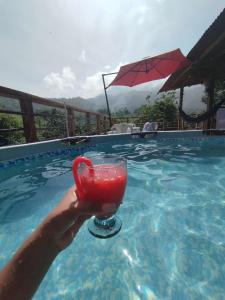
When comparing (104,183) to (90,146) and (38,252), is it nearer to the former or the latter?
(38,252)

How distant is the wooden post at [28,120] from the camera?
14.6ft

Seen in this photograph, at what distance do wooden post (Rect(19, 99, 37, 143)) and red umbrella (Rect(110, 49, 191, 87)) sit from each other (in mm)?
3822

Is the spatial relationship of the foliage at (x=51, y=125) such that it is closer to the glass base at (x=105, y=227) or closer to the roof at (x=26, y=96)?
the roof at (x=26, y=96)

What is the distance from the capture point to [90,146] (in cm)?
561

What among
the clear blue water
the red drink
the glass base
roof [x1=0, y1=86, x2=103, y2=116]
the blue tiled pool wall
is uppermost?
roof [x1=0, y1=86, x2=103, y2=116]

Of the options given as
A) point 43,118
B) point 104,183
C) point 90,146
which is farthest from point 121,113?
point 104,183

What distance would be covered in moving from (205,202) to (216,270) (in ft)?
3.40

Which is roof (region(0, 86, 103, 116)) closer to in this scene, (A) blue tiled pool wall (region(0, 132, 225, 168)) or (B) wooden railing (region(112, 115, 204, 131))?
(A) blue tiled pool wall (region(0, 132, 225, 168))

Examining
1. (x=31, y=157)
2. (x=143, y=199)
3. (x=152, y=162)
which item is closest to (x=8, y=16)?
(x=31, y=157)

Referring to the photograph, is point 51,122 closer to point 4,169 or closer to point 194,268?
point 4,169

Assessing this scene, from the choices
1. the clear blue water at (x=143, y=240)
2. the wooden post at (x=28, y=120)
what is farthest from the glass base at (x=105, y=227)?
the wooden post at (x=28, y=120)

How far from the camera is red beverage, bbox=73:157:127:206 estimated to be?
66 cm

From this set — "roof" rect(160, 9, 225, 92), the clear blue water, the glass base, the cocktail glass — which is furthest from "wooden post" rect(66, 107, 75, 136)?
the cocktail glass

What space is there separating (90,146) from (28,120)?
6.00 feet
